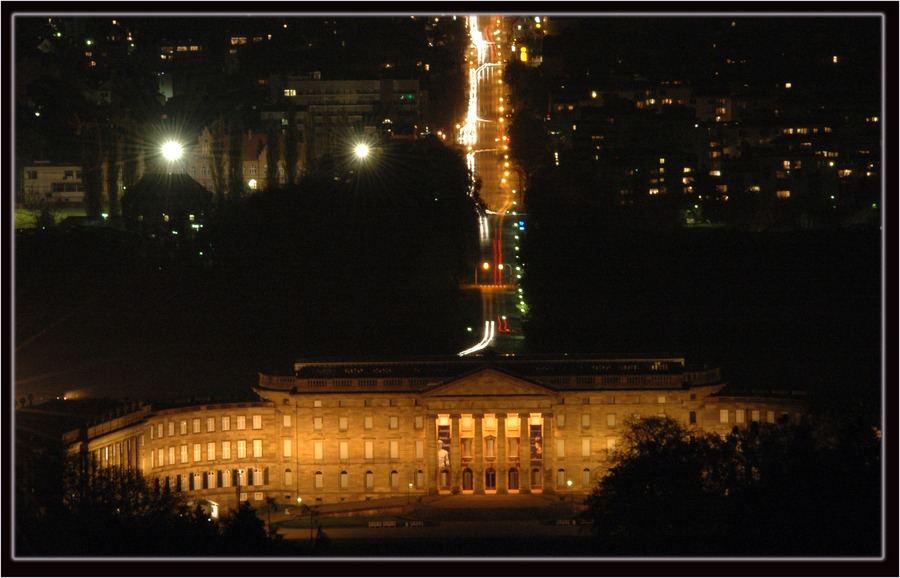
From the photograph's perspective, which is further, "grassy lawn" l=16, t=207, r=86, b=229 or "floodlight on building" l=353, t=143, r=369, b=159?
"floodlight on building" l=353, t=143, r=369, b=159

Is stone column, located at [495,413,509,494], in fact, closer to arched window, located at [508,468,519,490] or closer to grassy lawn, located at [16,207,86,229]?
arched window, located at [508,468,519,490]

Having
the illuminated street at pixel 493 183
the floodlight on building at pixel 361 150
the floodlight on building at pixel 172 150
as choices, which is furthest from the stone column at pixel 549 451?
the floodlight on building at pixel 172 150

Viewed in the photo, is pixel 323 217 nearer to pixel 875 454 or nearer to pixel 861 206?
pixel 861 206

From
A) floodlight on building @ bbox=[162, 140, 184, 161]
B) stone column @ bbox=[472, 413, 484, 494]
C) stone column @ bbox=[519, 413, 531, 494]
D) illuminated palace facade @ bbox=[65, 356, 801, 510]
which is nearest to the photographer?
illuminated palace facade @ bbox=[65, 356, 801, 510]

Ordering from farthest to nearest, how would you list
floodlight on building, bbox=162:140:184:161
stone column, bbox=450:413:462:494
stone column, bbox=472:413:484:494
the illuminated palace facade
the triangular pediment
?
floodlight on building, bbox=162:140:184:161 < the triangular pediment < stone column, bbox=450:413:462:494 < stone column, bbox=472:413:484:494 < the illuminated palace facade

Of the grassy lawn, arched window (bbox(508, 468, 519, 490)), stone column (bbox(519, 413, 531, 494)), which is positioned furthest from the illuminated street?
the grassy lawn

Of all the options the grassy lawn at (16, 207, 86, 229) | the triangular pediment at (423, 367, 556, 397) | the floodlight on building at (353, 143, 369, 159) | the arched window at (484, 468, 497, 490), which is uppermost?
the floodlight on building at (353, 143, 369, 159)

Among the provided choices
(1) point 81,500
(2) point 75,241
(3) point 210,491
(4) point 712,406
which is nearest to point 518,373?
(4) point 712,406

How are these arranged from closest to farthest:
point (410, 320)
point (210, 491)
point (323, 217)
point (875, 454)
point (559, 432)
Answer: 1. point (875, 454)
2. point (210, 491)
3. point (559, 432)
4. point (410, 320)
5. point (323, 217)
